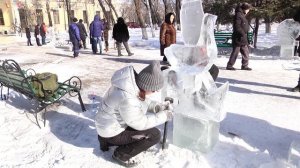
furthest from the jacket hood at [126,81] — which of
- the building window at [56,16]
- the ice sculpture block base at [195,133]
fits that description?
the building window at [56,16]

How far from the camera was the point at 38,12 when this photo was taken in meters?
39.6

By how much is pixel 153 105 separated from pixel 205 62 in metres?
0.83

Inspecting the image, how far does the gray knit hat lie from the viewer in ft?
10.3

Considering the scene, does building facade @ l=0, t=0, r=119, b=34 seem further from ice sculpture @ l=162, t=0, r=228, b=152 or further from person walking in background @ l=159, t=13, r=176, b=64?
ice sculpture @ l=162, t=0, r=228, b=152

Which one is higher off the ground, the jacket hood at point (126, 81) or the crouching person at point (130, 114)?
the jacket hood at point (126, 81)

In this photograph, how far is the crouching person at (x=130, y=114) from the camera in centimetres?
315

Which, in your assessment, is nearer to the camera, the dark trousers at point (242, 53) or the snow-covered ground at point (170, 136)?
the snow-covered ground at point (170, 136)

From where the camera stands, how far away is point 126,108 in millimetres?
3205

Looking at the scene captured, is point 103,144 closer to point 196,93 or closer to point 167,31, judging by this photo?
point 196,93

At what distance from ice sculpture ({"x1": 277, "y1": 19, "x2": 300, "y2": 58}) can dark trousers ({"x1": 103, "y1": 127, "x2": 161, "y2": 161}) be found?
26.0 feet

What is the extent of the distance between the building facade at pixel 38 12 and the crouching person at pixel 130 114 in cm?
2811

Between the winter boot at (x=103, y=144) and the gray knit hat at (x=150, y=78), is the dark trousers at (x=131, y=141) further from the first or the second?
the gray knit hat at (x=150, y=78)

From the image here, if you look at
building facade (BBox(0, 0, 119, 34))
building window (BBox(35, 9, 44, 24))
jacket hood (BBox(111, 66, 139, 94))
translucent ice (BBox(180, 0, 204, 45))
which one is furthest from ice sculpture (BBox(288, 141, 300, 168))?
building window (BBox(35, 9, 44, 24))

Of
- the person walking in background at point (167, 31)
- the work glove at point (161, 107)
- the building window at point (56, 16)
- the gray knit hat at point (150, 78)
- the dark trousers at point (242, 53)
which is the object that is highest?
the building window at point (56, 16)
